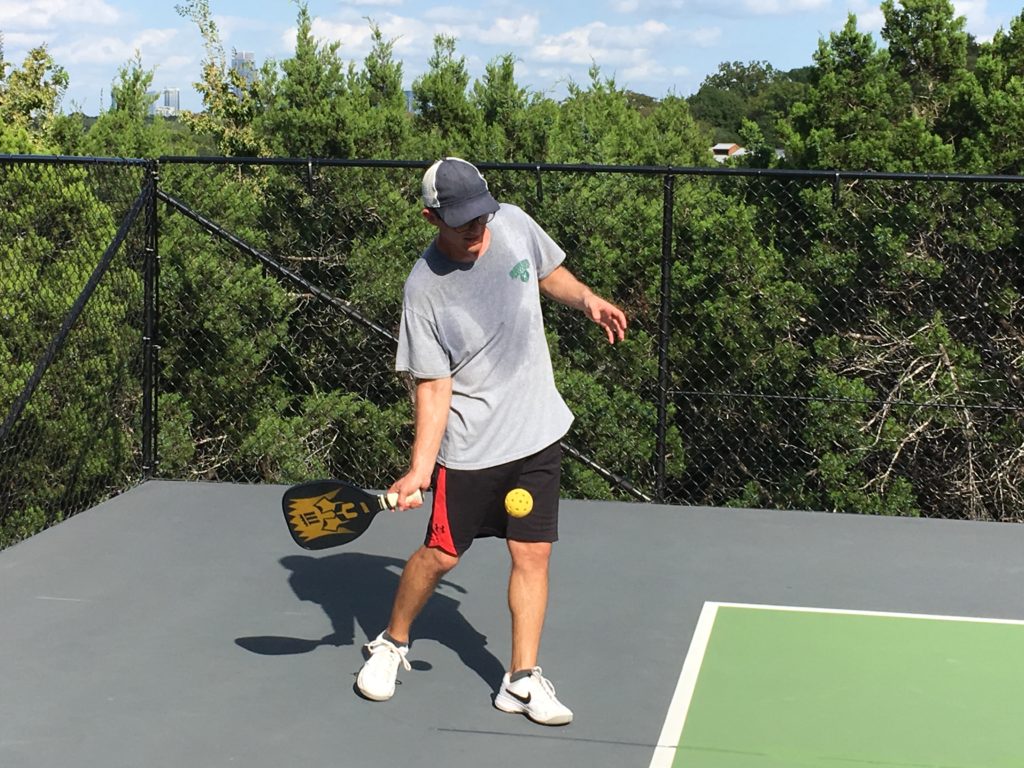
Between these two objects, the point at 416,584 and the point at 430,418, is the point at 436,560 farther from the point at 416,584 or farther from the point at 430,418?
the point at 430,418

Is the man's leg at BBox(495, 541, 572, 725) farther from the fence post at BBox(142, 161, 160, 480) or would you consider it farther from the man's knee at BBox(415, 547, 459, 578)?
the fence post at BBox(142, 161, 160, 480)

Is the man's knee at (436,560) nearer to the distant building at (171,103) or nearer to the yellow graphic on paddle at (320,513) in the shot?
the yellow graphic on paddle at (320,513)

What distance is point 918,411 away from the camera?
34.2 feet

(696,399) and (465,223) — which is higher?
(465,223)

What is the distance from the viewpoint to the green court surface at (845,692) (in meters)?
3.85

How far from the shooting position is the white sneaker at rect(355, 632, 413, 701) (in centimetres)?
418

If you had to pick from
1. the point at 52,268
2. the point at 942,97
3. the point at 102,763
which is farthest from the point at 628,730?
the point at 942,97

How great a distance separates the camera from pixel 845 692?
434 centimetres

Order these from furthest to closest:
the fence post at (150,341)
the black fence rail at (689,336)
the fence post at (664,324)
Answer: the black fence rail at (689,336) < the fence post at (150,341) < the fence post at (664,324)

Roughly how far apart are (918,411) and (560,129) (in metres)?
5.61

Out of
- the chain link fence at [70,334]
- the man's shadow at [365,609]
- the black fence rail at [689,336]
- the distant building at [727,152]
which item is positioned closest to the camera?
the man's shadow at [365,609]

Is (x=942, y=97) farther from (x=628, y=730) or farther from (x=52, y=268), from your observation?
(x=628, y=730)

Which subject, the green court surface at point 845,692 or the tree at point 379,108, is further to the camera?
the tree at point 379,108

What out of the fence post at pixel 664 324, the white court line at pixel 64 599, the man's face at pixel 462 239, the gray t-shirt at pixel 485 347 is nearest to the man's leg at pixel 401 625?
the gray t-shirt at pixel 485 347
